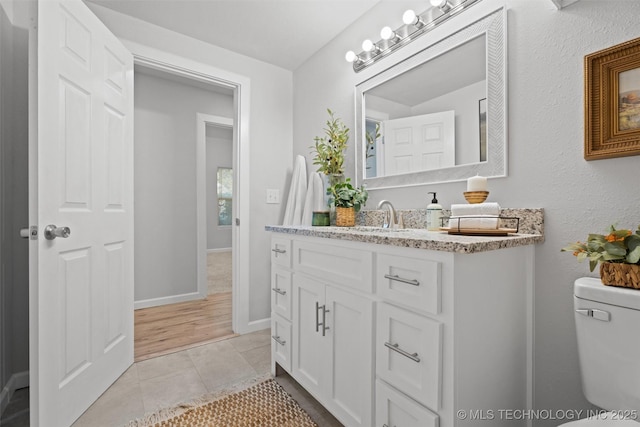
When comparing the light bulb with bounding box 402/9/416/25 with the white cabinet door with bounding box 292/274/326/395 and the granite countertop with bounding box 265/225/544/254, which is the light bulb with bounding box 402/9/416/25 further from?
the white cabinet door with bounding box 292/274/326/395

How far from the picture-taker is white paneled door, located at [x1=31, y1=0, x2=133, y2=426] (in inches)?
48.7

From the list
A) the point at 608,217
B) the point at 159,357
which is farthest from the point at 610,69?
the point at 159,357

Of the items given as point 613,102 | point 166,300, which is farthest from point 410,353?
point 166,300

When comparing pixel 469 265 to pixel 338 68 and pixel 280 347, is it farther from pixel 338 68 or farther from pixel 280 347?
pixel 338 68

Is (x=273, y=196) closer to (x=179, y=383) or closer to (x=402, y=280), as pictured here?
(x=179, y=383)

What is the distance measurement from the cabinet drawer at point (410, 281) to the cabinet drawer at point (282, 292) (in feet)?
2.13

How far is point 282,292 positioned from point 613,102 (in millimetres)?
1545

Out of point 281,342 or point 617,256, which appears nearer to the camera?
point 617,256

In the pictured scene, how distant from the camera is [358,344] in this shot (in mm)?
1158

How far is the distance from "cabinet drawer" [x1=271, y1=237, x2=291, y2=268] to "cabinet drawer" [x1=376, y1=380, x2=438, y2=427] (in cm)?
74

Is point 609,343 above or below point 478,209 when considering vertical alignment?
below

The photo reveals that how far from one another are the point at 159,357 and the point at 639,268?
239cm

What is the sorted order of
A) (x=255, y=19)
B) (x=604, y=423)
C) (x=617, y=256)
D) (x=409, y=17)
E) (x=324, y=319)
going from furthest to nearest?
(x=255, y=19), (x=409, y=17), (x=324, y=319), (x=617, y=256), (x=604, y=423)

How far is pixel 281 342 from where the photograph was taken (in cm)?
167
